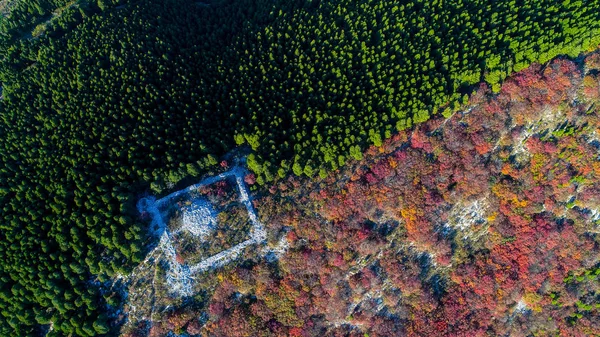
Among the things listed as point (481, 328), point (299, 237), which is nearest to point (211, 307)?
point (299, 237)

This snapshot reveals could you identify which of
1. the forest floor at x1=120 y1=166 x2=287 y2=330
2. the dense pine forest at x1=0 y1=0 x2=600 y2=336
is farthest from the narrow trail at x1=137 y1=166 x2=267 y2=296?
the dense pine forest at x1=0 y1=0 x2=600 y2=336

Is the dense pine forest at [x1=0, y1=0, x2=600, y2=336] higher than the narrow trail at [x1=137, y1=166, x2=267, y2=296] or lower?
higher

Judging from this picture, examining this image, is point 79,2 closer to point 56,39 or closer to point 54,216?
point 56,39

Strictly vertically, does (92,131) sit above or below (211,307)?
above

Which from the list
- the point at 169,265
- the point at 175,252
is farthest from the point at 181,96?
the point at 169,265

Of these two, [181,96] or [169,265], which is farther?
[181,96]

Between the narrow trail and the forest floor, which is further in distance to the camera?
the narrow trail

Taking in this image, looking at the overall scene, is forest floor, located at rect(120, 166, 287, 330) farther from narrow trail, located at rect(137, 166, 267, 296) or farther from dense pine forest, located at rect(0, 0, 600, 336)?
dense pine forest, located at rect(0, 0, 600, 336)

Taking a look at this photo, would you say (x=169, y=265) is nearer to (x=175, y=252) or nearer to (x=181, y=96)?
(x=175, y=252)
